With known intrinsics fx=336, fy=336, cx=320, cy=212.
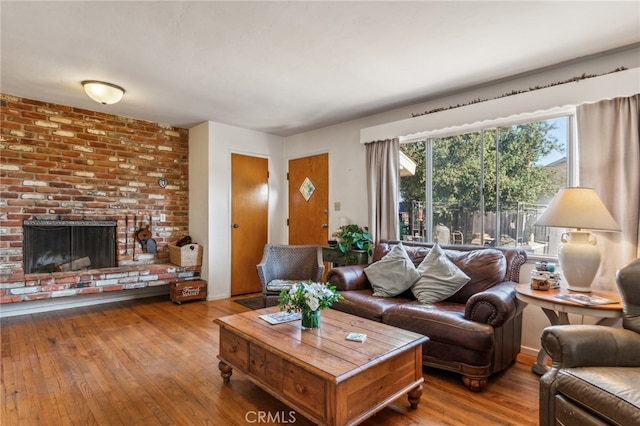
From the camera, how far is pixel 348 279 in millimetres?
3137

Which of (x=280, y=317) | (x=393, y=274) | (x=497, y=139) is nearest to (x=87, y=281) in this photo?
(x=280, y=317)

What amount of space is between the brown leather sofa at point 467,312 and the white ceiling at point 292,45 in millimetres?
1590

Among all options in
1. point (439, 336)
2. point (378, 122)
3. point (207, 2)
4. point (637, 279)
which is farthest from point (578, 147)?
point (207, 2)

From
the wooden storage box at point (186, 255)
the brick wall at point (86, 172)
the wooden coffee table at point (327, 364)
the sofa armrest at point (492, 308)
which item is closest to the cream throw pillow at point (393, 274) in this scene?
the sofa armrest at point (492, 308)

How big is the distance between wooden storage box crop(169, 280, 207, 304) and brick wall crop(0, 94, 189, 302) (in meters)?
0.62

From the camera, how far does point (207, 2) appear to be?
1944 mm

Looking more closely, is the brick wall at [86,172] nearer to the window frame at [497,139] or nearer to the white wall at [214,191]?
the white wall at [214,191]

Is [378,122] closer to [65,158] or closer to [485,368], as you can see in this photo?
[485,368]

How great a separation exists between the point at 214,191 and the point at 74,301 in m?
2.09

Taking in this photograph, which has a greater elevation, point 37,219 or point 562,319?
point 37,219

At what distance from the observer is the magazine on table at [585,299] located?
201cm

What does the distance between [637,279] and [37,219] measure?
5168 mm

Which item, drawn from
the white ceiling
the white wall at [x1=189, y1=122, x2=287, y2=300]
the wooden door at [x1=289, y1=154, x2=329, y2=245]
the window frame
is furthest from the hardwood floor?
the white ceiling

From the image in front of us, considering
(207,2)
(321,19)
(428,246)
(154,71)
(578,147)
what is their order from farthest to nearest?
(428,246) < (154,71) < (578,147) < (321,19) < (207,2)
